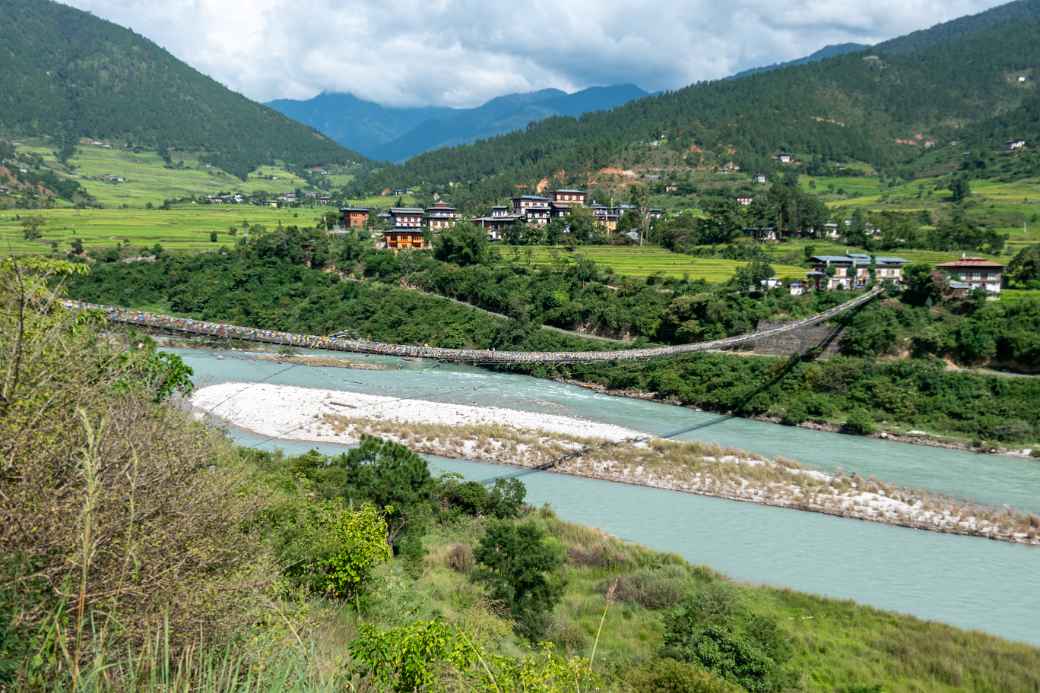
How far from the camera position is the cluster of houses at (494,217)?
33594 mm

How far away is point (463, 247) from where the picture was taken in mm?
28734

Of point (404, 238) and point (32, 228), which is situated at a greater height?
point (404, 238)

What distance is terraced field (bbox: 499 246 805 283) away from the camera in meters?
25.5

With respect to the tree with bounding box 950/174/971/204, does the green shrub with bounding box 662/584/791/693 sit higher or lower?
lower

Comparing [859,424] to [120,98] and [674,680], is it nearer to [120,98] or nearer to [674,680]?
[674,680]

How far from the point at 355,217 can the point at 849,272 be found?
26443mm

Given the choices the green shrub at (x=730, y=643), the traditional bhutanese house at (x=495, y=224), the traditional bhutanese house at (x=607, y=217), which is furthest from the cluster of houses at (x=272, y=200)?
the green shrub at (x=730, y=643)

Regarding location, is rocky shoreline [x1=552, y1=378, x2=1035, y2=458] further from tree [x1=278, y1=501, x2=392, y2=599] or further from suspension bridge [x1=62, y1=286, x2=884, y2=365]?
tree [x1=278, y1=501, x2=392, y2=599]

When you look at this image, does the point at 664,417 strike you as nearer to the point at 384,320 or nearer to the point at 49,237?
the point at 384,320

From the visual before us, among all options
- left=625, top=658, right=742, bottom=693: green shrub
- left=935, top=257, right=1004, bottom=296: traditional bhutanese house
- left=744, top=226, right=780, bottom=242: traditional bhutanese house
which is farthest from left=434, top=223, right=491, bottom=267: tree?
left=625, top=658, right=742, bottom=693: green shrub

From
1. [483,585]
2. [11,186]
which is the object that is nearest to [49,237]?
[11,186]

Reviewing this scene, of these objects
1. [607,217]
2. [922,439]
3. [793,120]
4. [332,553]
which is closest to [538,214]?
[607,217]

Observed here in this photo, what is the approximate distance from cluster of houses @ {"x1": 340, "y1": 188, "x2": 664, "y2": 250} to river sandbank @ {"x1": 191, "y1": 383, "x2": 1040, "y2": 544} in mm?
15849

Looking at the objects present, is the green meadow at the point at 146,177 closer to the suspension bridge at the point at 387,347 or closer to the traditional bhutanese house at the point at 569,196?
the traditional bhutanese house at the point at 569,196
